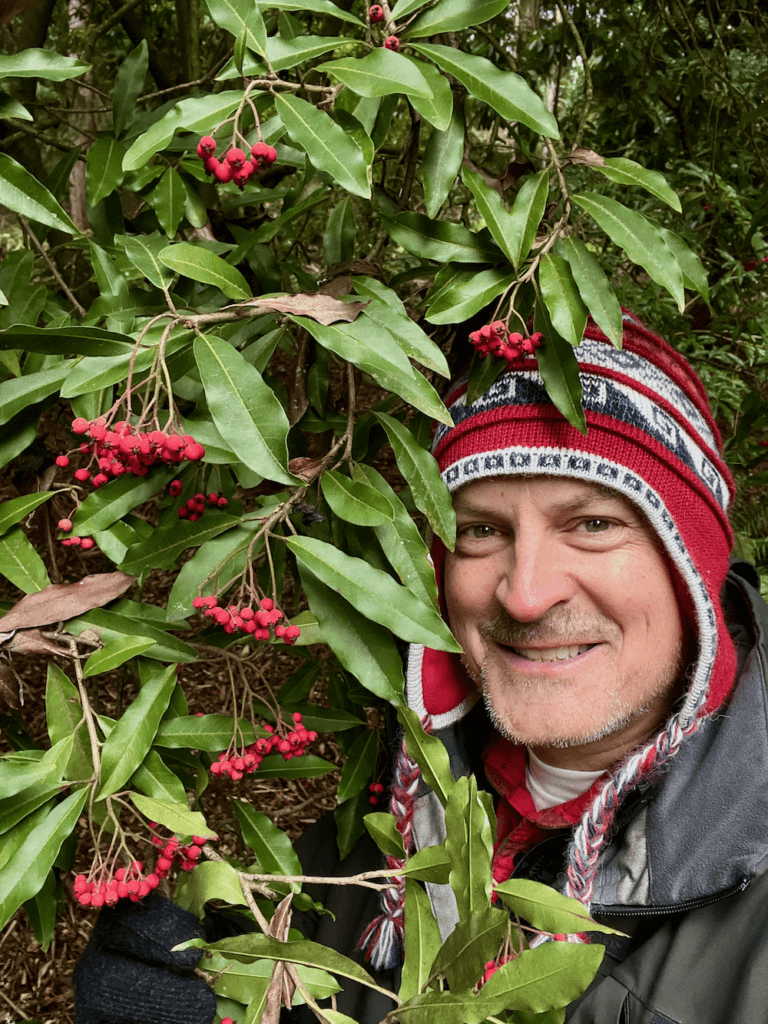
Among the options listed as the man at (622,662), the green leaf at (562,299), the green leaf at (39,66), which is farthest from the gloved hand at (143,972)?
the green leaf at (39,66)

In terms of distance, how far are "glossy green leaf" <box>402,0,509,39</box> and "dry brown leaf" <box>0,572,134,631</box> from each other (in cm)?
93

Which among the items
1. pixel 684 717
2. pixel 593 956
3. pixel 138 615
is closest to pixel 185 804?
pixel 138 615

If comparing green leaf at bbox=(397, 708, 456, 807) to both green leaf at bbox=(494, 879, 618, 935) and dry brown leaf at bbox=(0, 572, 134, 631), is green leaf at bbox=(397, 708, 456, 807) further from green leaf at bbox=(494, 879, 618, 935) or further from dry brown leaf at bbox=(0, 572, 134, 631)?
dry brown leaf at bbox=(0, 572, 134, 631)

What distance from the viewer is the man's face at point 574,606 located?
1574mm

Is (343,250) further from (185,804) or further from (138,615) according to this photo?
(185,804)

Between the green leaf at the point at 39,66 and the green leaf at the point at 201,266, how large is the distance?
0.31 metres

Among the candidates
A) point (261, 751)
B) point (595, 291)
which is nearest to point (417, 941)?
point (261, 751)

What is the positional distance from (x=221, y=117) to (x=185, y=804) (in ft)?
3.13

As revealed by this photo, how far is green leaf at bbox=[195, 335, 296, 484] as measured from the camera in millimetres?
1190

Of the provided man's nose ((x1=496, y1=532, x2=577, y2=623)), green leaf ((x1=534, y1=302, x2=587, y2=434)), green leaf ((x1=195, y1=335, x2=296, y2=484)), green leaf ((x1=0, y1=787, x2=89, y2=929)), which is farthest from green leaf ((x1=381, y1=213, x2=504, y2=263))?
green leaf ((x1=0, y1=787, x2=89, y2=929))

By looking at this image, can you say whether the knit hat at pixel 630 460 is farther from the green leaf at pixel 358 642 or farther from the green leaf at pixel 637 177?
the green leaf at pixel 358 642

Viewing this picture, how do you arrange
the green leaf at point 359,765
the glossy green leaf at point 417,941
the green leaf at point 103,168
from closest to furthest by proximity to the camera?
the glossy green leaf at point 417,941, the green leaf at point 103,168, the green leaf at point 359,765

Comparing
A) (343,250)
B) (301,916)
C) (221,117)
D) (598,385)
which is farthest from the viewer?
(301,916)

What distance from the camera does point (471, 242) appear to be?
142cm
